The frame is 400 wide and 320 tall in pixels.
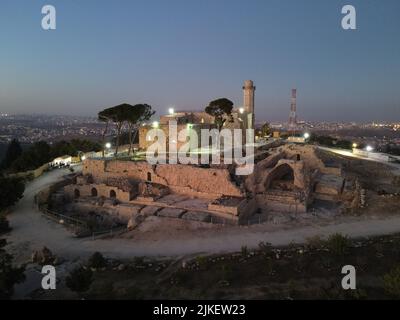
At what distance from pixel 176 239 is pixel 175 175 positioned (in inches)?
345

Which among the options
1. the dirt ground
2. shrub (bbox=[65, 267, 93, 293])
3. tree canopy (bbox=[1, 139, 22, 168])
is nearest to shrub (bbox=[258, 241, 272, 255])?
the dirt ground

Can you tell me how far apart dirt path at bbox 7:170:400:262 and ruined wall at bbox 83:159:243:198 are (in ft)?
19.0

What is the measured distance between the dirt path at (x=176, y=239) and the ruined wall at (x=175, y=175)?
19.0 feet

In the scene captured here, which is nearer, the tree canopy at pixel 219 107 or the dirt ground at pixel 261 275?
the dirt ground at pixel 261 275

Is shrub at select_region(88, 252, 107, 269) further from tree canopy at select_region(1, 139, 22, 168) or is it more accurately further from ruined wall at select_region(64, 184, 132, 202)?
tree canopy at select_region(1, 139, 22, 168)

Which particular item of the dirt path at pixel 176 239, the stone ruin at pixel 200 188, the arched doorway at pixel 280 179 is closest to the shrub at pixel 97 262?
the dirt path at pixel 176 239

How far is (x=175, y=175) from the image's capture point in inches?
981

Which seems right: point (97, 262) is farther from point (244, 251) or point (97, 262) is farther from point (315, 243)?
point (315, 243)

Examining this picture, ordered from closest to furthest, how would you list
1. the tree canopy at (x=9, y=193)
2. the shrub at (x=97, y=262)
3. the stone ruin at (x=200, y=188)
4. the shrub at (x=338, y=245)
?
1. the shrub at (x=97, y=262)
2. the shrub at (x=338, y=245)
3. the tree canopy at (x=9, y=193)
4. the stone ruin at (x=200, y=188)

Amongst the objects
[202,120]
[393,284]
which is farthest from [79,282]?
[202,120]

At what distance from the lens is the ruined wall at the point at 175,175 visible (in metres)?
23.3

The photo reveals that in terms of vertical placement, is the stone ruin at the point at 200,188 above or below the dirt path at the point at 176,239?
above

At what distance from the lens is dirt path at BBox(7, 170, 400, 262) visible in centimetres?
1523

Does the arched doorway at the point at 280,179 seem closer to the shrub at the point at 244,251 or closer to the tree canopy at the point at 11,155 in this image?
the shrub at the point at 244,251
